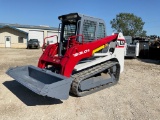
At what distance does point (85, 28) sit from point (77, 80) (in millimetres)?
1971

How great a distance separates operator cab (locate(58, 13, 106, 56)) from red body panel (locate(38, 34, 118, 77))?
0.27 meters

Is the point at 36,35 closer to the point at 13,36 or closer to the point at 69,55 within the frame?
the point at 13,36

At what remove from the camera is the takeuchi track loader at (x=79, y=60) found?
21.9 feet

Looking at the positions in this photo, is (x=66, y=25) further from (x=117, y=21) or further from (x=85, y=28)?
(x=117, y=21)

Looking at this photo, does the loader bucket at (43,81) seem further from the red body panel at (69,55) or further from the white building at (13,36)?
the white building at (13,36)

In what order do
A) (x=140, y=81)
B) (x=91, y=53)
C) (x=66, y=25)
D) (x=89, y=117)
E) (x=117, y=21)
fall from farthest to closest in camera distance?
(x=117, y=21) < (x=140, y=81) < (x=66, y=25) < (x=91, y=53) < (x=89, y=117)

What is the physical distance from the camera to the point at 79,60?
7012 millimetres

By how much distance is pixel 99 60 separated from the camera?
303 inches

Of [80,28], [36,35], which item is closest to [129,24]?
[36,35]

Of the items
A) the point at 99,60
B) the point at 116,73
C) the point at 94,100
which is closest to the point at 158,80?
the point at 116,73

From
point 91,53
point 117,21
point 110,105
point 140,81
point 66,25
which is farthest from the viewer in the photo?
point 117,21

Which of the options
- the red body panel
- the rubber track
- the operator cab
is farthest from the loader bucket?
the operator cab

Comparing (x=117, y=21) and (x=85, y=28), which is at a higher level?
(x=117, y=21)

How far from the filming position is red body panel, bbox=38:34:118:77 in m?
6.67
